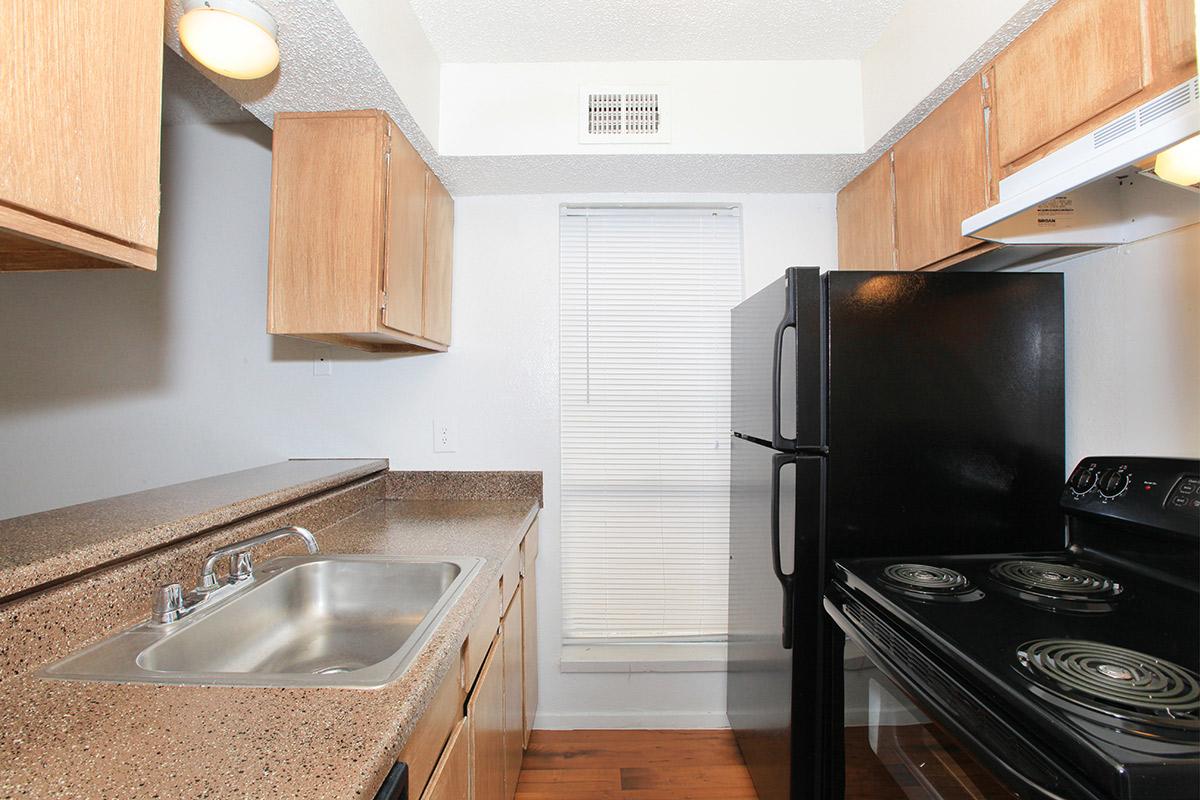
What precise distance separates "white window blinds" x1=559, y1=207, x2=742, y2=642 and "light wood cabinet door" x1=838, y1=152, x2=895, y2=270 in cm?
42

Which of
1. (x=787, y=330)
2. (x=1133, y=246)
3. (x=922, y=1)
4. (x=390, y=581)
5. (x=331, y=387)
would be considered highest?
(x=922, y=1)

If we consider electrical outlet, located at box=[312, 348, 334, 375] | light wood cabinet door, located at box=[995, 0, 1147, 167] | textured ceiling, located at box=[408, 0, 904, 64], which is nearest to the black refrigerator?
light wood cabinet door, located at box=[995, 0, 1147, 167]

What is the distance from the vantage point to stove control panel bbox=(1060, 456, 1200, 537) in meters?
1.13

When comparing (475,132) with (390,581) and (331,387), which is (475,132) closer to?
(331,387)

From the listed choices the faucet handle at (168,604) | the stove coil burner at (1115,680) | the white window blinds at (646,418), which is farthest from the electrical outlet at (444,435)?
the stove coil burner at (1115,680)

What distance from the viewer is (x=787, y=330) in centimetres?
150

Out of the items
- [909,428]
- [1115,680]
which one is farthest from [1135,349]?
[1115,680]

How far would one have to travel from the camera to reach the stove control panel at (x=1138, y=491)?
1135 millimetres

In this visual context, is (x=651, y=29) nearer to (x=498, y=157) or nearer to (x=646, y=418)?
(x=498, y=157)

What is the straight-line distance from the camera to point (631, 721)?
7.00ft

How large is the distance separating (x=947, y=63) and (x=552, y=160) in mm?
1251

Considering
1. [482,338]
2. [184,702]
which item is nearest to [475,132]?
[482,338]

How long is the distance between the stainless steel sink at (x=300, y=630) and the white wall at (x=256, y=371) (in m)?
0.87

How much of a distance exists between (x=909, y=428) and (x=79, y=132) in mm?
1828
